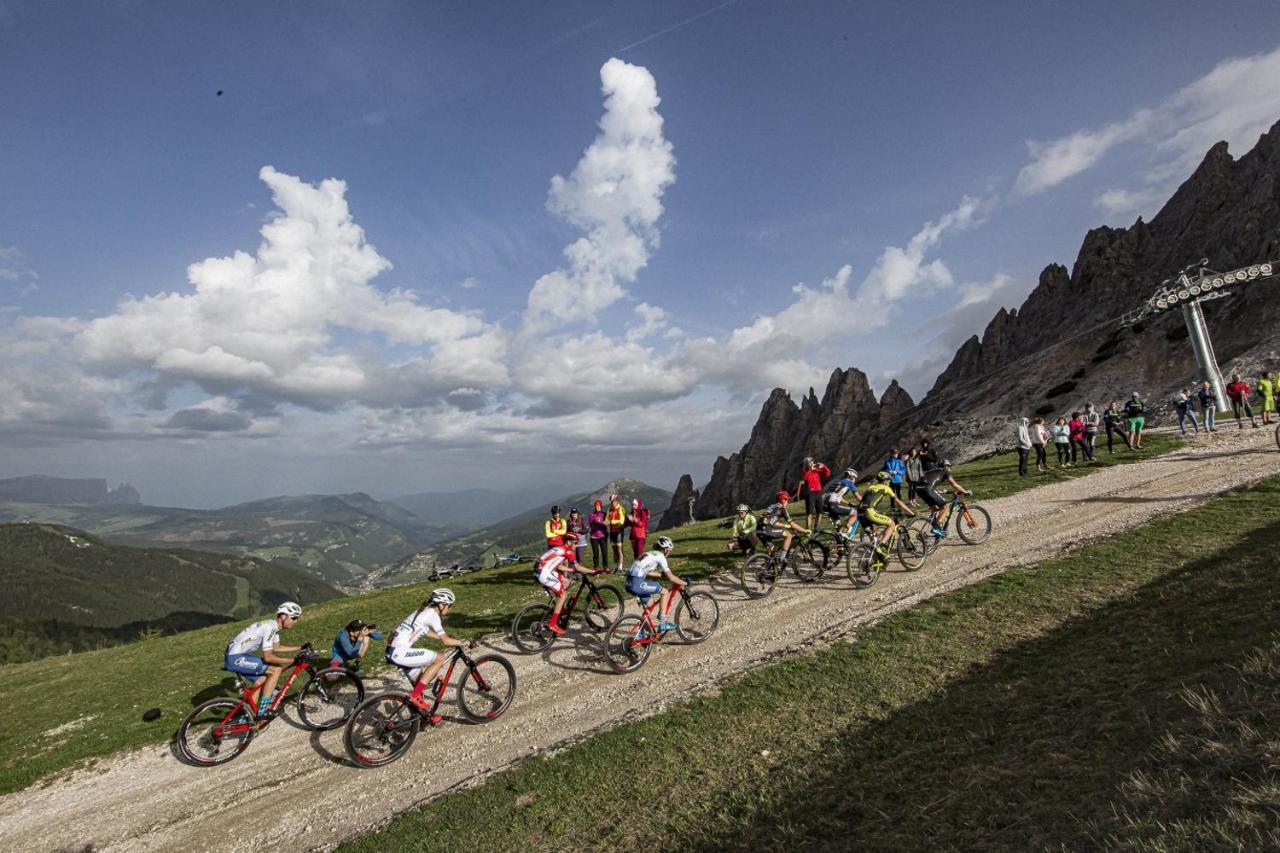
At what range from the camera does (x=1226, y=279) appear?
168 feet

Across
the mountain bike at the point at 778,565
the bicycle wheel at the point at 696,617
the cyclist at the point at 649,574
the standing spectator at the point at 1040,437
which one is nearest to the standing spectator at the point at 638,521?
the mountain bike at the point at 778,565

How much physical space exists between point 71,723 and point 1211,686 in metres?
22.7

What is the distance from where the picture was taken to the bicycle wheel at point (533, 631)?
14.6 m

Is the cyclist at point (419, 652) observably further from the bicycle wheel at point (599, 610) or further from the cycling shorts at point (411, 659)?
the bicycle wheel at point (599, 610)

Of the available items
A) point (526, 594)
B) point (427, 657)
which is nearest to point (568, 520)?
point (526, 594)

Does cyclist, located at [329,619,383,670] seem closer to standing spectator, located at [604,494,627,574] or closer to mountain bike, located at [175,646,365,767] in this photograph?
mountain bike, located at [175,646,365,767]

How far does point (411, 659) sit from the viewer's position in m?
10.7

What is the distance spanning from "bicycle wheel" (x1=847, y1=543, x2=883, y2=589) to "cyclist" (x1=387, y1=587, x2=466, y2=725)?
10.8 m

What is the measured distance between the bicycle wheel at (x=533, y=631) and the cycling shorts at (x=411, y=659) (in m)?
3.79

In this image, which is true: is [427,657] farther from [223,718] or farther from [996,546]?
[996,546]

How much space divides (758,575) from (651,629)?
4905 mm

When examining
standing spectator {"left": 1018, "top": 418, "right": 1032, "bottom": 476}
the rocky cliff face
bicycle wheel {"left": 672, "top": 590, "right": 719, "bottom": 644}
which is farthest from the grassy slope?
the rocky cliff face

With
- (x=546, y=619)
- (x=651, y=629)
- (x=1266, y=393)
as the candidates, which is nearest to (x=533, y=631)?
(x=546, y=619)

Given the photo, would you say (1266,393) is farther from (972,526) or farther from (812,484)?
(812,484)
